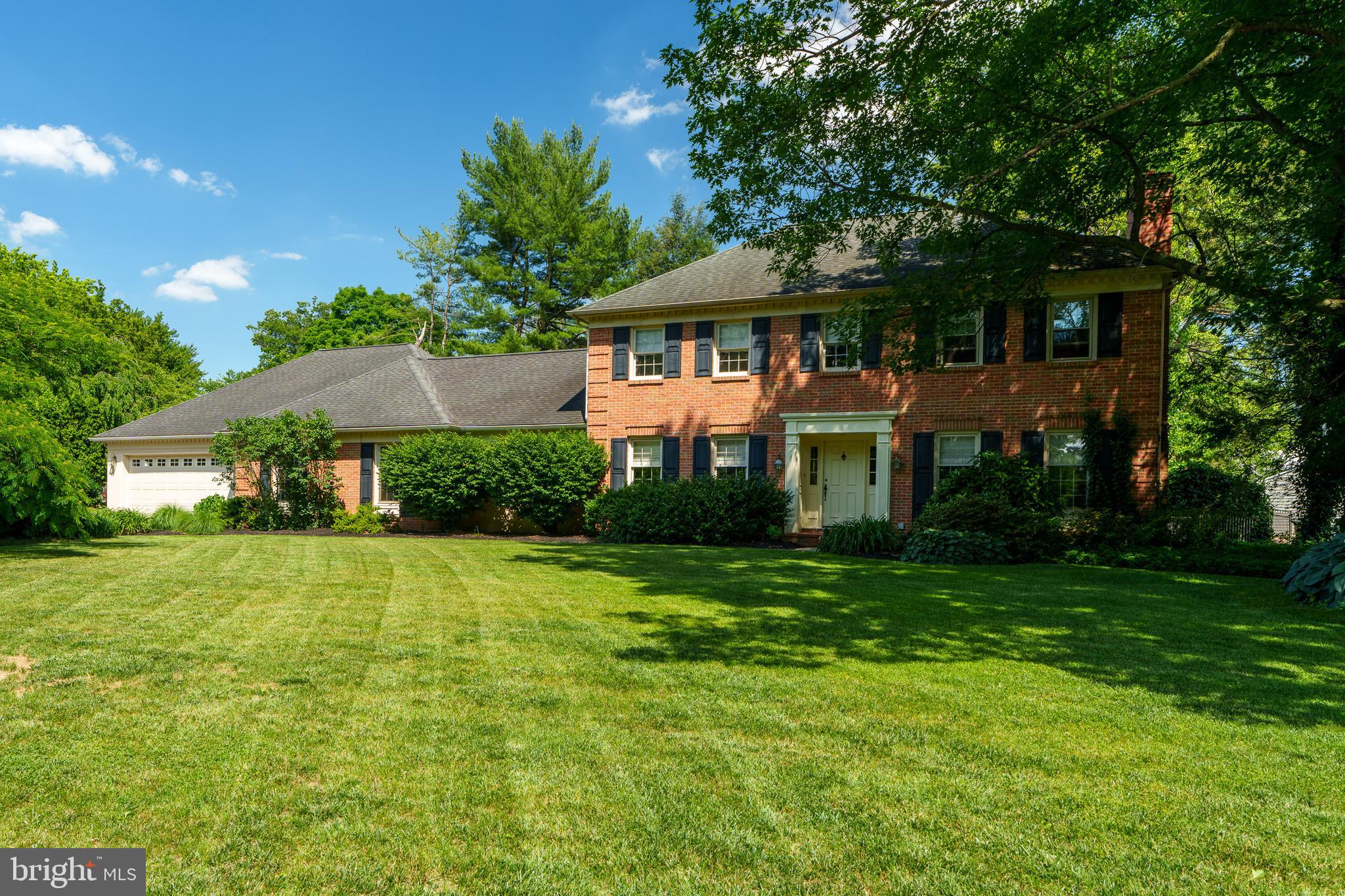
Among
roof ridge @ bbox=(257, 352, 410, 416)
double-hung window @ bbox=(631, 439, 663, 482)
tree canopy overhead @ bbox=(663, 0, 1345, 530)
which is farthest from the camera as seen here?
roof ridge @ bbox=(257, 352, 410, 416)

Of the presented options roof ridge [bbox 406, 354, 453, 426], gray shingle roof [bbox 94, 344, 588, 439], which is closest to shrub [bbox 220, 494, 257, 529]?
gray shingle roof [bbox 94, 344, 588, 439]

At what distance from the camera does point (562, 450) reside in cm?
1722

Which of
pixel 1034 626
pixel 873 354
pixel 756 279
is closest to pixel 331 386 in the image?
pixel 756 279

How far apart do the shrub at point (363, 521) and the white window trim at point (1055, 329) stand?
16705mm

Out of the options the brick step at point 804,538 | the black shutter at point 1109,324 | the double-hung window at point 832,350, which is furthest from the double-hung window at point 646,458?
the black shutter at point 1109,324

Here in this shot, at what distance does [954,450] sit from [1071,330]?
340 cm

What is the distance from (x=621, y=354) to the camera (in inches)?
707

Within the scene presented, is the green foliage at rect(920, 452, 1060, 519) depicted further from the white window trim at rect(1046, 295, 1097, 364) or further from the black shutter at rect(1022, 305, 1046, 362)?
the white window trim at rect(1046, 295, 1097, 364)

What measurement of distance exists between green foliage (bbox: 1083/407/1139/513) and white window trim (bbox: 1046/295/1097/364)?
1196 mm

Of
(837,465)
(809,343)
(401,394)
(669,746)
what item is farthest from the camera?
(401,394)

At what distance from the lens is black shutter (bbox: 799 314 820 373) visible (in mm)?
16406

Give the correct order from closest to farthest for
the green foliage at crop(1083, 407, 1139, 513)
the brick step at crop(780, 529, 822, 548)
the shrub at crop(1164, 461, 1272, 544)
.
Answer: the shrub at crop(1164, 461, 1272, 544), the green foliage at crop(1083, 407, 1139, 513), the brick step at crop(780, 529, 822, 548)

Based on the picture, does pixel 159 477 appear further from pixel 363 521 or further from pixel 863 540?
pixel 863 540

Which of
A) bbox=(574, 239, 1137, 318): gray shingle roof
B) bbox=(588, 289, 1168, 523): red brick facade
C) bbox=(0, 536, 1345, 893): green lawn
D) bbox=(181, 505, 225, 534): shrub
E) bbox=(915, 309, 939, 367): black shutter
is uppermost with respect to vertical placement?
bbox=(574, 239, 1137, 318): gray shingle roof
